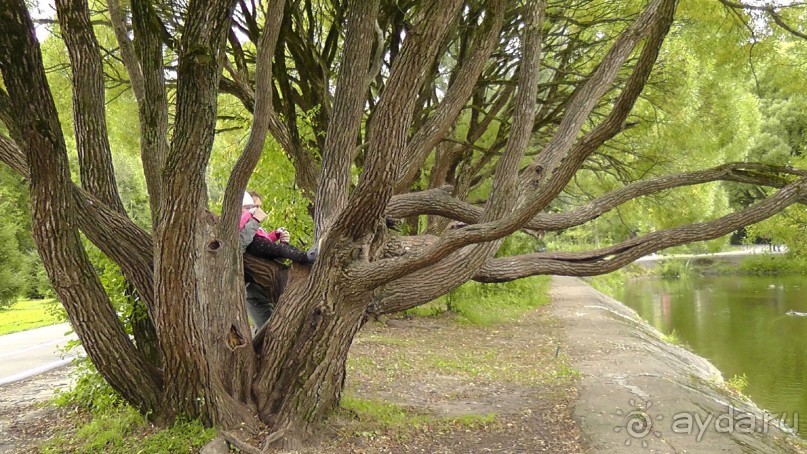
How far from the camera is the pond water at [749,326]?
38.4 ft

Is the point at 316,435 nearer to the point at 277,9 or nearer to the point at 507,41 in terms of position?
the point at 277,9

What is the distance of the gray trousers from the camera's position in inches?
225

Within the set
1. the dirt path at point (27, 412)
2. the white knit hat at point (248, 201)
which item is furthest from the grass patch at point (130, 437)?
the white knit hat at point (248, 201)

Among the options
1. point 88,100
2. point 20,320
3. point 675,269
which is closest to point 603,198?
point 88,100

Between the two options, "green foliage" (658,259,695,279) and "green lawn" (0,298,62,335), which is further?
"green foliage" (658,259,695,279)

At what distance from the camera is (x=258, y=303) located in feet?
19.0

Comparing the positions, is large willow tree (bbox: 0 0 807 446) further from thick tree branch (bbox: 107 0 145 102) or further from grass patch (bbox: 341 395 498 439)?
grass patch (bbox: 341 395 498 439)

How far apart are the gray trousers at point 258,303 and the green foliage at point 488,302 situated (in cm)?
838

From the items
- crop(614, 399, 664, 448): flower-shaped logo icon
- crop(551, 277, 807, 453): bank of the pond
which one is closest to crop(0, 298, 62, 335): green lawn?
crop(551, 277, 807, 453): bank of the pond

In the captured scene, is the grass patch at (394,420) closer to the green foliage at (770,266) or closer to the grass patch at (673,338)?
the grass patch at (673,338)

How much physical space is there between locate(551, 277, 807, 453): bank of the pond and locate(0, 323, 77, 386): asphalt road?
582 cm

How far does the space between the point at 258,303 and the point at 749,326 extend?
679 inches

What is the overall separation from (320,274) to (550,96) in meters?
8.92

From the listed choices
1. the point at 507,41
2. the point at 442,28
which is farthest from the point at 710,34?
the point at 442,28
